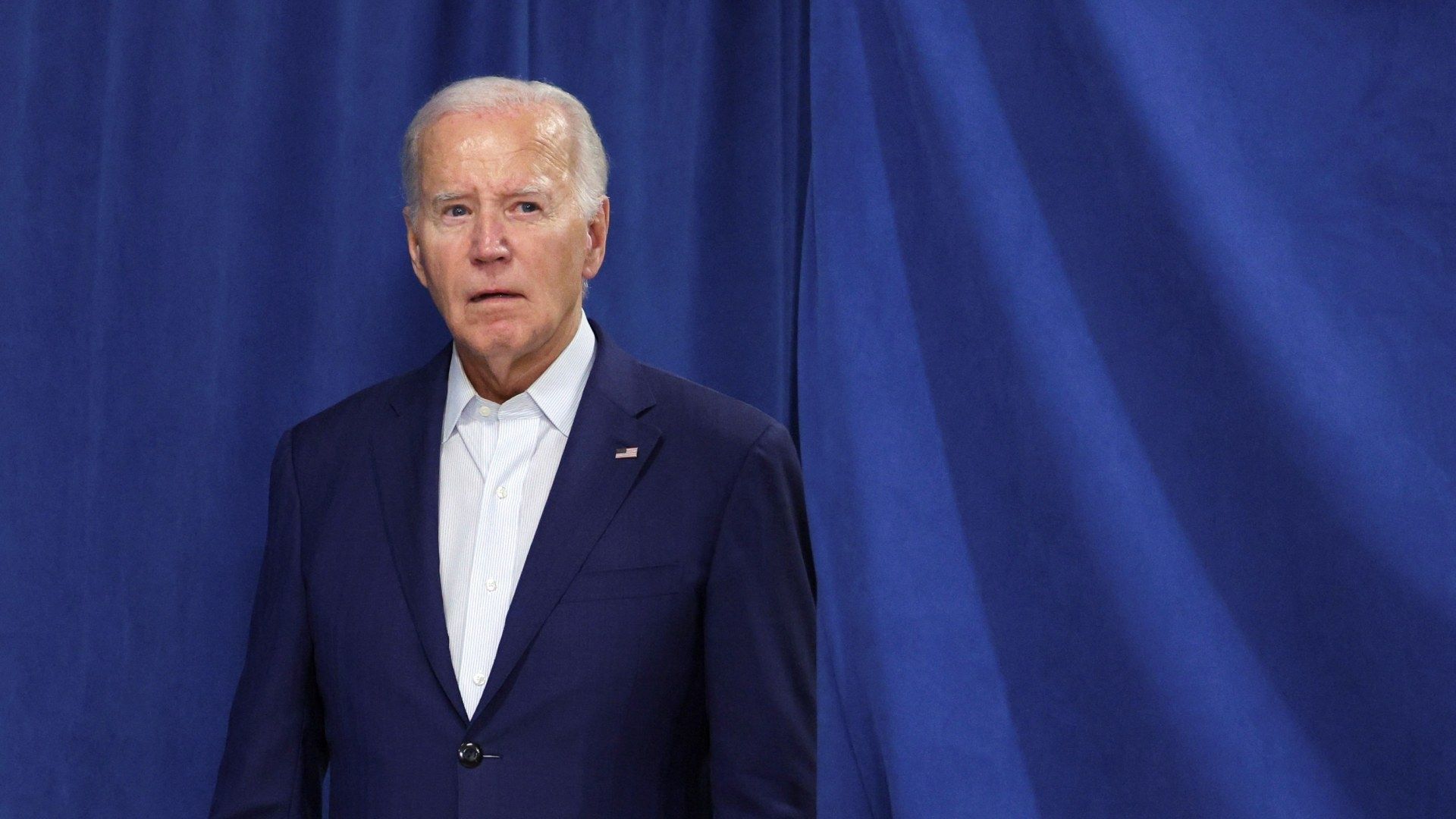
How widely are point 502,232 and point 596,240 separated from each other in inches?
6.7

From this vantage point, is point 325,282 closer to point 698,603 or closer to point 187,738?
point 187,738

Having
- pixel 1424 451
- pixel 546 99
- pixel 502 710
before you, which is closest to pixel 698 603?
pixel 502 710

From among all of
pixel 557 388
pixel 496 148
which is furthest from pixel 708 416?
pixel 496 148

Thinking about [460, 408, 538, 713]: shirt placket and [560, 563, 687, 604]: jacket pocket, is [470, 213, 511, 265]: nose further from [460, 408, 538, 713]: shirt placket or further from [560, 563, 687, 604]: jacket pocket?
[560, 563, 687, 604]: jacket pocket

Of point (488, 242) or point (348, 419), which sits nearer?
point (488, 242)

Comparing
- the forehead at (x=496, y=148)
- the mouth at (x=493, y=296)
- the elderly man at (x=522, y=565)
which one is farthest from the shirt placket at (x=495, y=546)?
the forehead at (x=496, y=148)

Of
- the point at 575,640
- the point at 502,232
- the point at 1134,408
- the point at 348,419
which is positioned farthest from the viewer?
the point at 348,419

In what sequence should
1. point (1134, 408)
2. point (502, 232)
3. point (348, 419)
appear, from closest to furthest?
point (1134, 408) < point (502, 232) < point (348, 419)

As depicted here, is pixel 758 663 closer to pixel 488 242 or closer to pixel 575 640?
pixel 575 640

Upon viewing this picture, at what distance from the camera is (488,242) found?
1534 mm

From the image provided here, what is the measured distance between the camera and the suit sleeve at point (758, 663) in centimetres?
143

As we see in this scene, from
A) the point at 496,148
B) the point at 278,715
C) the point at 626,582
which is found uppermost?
the point at 496,148

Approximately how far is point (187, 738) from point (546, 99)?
0.96m

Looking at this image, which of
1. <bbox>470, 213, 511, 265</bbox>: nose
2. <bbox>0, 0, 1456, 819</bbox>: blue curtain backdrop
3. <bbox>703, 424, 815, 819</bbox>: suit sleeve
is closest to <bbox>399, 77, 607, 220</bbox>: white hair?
<bbox>470, 213, 511, 265</bbox>: nose
